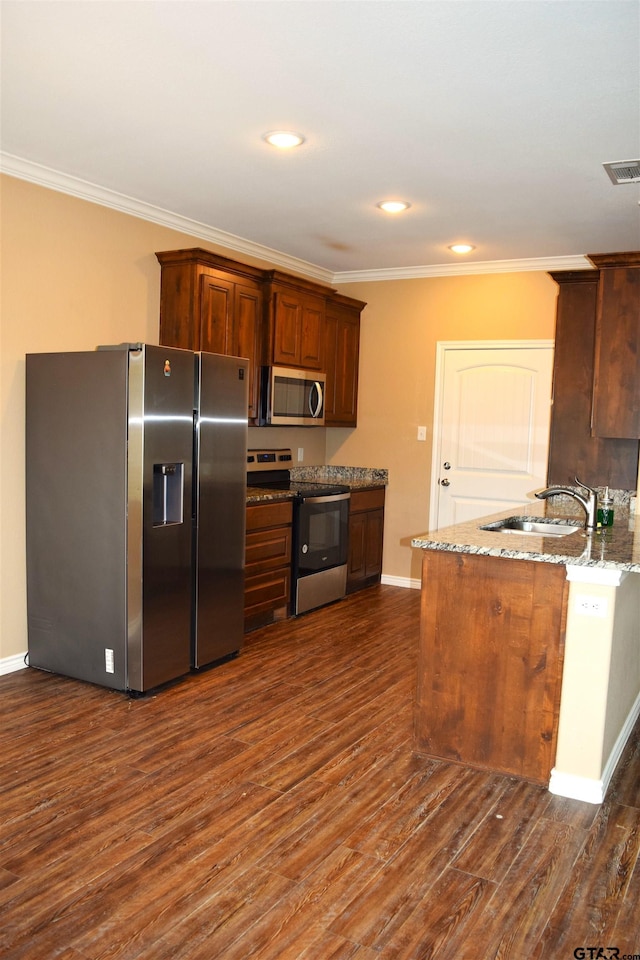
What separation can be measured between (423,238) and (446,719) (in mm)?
3258

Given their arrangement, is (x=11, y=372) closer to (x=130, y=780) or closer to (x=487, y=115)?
(x=130, y=780)

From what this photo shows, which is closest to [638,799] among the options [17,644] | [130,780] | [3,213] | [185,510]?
[130,780]

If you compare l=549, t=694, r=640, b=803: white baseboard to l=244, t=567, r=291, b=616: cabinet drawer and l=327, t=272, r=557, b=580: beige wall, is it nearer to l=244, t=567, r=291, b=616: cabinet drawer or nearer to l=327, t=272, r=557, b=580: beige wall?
l=244, t=567, r=291, b=616: cabinet drawer

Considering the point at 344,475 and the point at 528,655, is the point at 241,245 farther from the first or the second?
the point at 528,655

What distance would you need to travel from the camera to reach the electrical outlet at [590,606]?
276 cm

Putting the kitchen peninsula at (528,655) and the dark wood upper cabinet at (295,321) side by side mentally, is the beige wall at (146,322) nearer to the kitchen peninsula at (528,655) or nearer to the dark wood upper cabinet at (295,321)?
the dark wood upper cabinet at (295,321)

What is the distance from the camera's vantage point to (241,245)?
5367 millimetres

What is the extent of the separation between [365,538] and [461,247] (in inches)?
91.4

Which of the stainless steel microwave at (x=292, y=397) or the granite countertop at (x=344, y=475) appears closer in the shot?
the stainless steel microwave at (x=292, y=397)

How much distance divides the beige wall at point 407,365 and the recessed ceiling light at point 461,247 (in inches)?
20.8

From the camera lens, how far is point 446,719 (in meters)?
3.12

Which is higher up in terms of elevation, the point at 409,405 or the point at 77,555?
the point at 409,405

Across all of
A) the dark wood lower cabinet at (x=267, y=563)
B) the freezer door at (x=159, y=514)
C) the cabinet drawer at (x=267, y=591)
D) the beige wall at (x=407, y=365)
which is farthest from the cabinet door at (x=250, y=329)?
the beige wall at (x=407, y=365)

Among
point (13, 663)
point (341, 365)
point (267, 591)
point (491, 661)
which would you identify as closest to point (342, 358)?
point (341, 365)
